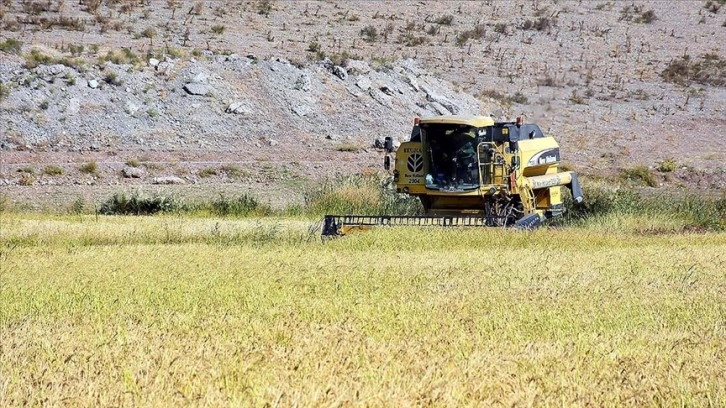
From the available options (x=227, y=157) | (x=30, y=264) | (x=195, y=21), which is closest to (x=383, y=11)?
(x=195, y=21)

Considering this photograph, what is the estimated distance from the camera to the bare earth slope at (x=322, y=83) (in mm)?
38312

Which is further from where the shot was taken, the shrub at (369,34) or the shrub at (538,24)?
the shrub at (538,24)

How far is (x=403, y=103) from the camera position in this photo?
148 ft

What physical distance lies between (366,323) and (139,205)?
2143cm

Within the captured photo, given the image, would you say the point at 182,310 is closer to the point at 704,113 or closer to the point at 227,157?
the point at 227,157

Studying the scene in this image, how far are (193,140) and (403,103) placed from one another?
379 inches

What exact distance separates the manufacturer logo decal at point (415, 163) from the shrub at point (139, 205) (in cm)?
861

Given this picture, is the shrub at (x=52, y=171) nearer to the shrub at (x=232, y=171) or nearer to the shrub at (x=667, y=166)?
the shrub at (x=232, y=171)

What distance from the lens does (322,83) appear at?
148 ft

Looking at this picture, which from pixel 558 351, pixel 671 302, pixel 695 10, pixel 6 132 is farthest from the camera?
pixel 695 10

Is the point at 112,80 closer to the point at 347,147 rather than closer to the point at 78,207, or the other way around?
the point at 347,147

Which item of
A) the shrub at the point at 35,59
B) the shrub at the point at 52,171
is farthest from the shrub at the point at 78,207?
the shrub at the point at 35,59

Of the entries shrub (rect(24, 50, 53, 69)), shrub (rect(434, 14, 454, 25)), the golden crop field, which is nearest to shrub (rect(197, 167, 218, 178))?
shrub (rect(24, 50, 53, 69))

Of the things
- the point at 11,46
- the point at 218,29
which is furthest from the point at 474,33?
the point at 11,46
